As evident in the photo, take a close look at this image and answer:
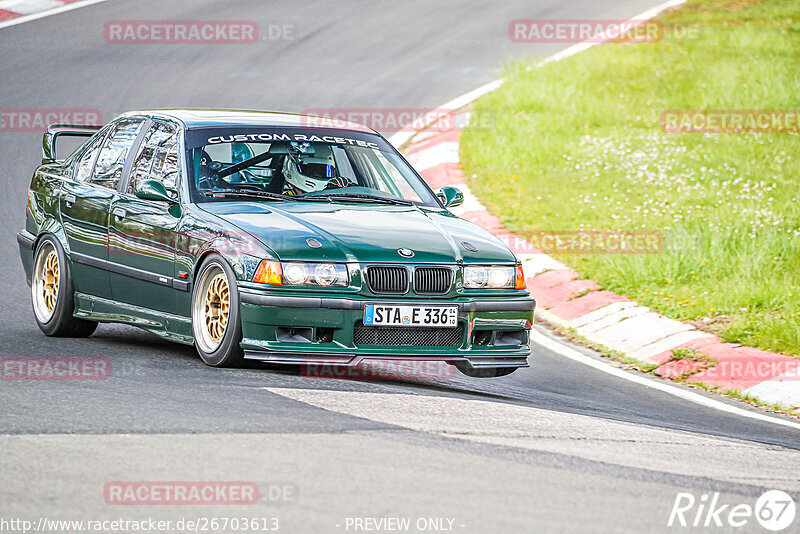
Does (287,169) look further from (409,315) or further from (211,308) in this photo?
(409,315)

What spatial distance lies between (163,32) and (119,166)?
48.0ft

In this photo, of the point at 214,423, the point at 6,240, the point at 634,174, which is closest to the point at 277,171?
the point at 214,423

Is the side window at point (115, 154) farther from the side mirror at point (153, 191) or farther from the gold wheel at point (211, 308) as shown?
the gold wheel at point (211, 308)

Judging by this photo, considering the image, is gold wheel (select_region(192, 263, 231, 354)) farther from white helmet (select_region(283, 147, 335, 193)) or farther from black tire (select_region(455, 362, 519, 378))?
black tire (select_region(455, 362, 519, 378))

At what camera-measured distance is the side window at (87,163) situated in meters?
9.58

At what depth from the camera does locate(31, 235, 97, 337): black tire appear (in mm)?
9164

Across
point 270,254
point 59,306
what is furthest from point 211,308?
point 59,306

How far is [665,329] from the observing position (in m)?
10.5

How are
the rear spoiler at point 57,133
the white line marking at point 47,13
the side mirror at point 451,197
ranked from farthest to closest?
the white line marking at point 47,13 → the rear spoiler at point 57,133 → the side mirror at point 451,197

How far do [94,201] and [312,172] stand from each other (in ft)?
5.20

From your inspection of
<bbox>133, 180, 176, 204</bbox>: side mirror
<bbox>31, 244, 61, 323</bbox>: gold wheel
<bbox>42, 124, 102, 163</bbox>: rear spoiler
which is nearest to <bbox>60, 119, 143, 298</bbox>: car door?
<bbox>31, 244, 61, 323</bbox>: gold wheel

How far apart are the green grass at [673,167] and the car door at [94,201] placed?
15.2ft

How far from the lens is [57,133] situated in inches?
404

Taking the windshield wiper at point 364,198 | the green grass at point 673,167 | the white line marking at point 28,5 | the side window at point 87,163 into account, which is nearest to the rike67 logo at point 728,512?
the windshield wiper at point 364,198
